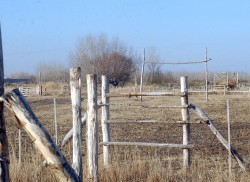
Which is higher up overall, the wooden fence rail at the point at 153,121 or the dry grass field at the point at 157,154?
the wooden fence rail at the point at 153,121

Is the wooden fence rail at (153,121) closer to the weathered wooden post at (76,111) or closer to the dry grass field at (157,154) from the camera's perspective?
the dry grass field at (157,154)

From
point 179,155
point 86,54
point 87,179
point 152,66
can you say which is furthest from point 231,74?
point 87,179

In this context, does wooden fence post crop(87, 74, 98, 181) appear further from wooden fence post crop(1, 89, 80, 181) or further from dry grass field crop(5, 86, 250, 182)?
wooden fence post crop(1, 89, 80, 181)

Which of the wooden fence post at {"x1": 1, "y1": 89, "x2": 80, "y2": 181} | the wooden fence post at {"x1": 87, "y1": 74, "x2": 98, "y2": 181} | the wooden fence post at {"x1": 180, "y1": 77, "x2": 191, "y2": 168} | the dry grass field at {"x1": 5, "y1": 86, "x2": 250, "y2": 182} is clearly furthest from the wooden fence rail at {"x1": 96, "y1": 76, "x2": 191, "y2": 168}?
the wooden fence post at {"x1": 1, "y1": 89, "x2": 80, "y2": 181}

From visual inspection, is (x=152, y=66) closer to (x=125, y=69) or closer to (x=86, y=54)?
(x=125, y=69)

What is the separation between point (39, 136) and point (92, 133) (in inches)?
145

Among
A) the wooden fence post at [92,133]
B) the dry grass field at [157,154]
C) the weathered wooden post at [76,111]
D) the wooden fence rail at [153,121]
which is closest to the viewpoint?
the weathered wooden post at [76,111]

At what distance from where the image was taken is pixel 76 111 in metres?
6.33

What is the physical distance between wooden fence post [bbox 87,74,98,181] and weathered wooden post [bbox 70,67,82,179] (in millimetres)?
769

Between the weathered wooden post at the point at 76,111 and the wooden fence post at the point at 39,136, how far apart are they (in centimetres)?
255

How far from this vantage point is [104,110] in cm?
905

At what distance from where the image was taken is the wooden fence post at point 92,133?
7180 millimetres

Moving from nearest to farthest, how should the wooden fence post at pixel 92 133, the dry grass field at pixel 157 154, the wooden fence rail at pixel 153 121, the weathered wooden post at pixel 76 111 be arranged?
1. the weathered wooden post at pixel 76 111
2. the wooden fence post at pixel 92 133
3. the dry grass field at pixel 157 154
4. the wooden fence rail at pixel 153 121

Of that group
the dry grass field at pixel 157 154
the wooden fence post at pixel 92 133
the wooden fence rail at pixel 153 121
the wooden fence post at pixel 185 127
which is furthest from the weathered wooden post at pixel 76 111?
the wooden fence post at pixel 185 127
